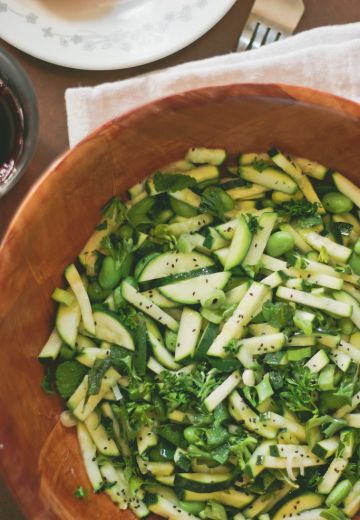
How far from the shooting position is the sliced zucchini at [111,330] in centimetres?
140

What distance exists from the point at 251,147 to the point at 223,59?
0.28 metres

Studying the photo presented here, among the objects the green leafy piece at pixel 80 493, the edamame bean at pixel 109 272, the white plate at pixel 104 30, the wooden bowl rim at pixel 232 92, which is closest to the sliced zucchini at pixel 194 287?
the edamame bean at pixel 109 272

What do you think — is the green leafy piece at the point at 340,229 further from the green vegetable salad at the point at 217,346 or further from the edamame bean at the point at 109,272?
the edamame bean at the point at 109,272

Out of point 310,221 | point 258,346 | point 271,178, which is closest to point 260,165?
point 271,178

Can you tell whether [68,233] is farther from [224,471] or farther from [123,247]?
[224,471]

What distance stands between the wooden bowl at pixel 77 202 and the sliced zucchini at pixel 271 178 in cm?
5

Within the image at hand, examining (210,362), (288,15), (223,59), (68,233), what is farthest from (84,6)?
(210,362)

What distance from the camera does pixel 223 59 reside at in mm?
1613

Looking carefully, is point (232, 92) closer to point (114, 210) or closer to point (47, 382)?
point (114, 210)

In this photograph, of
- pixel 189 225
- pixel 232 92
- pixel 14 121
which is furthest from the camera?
pixel 14 121

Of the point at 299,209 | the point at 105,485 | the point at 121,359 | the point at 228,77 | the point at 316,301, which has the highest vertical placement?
the point at 228,77

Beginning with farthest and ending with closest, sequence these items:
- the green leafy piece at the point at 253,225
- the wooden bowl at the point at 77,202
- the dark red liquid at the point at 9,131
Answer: the dark red liquid at the point at 9,131 → the green leafy piece at the point at 253,225 → the wooden bowl at the point at 77,202

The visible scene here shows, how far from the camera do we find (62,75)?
166 centimetres

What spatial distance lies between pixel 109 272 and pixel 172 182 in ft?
0.74
